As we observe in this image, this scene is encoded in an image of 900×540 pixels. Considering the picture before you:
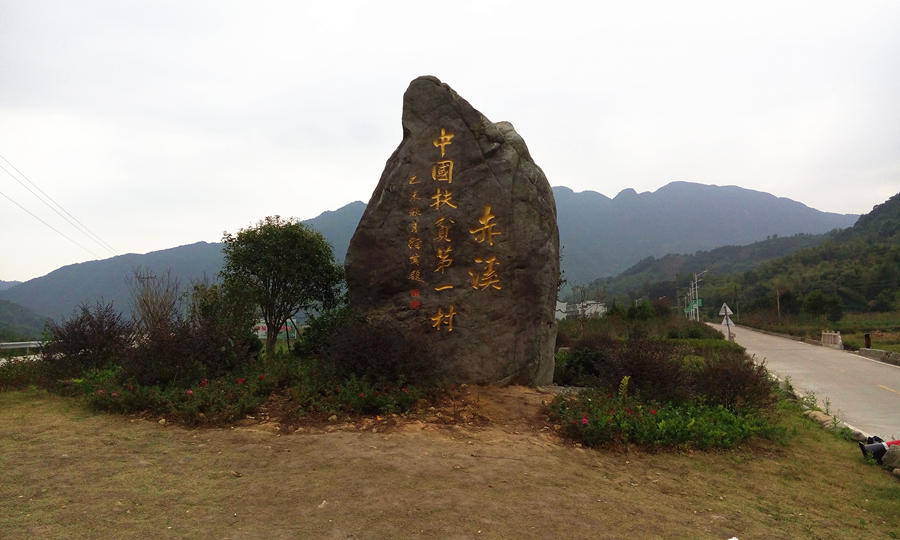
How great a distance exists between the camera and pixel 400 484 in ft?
13.1

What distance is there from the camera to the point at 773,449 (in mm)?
5992

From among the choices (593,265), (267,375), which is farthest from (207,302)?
(593,265)

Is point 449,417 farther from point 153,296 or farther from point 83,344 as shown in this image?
point 153,296

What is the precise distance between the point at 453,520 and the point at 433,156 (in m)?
5.41

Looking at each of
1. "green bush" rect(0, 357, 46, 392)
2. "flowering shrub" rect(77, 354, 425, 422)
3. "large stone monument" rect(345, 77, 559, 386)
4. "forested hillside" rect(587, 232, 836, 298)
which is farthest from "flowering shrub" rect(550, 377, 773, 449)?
"forested hillside" rect(587, 232, 836, 298)

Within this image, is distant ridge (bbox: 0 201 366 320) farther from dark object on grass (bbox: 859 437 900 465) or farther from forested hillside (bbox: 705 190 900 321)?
dark object on grass (bbox: 859 437 900 465)

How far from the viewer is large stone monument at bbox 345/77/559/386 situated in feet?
24.4

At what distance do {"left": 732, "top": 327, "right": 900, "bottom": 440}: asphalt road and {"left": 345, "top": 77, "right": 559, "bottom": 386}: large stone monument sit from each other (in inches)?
184

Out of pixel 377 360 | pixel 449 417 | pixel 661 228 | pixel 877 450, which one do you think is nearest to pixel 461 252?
pixel 377 360

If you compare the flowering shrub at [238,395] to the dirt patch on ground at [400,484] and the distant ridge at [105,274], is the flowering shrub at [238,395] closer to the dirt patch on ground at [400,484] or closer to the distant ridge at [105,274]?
the dirt patch on ground at [400,484]

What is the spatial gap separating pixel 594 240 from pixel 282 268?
518 feet

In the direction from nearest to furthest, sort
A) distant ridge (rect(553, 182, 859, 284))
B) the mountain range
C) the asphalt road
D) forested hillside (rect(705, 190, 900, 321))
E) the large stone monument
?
the large stone monument → the asphalt road → forested hillside (rect(705, 190, 900, 321)) → the mountain range → distant ridge (rect(553, 182, 859, 284))

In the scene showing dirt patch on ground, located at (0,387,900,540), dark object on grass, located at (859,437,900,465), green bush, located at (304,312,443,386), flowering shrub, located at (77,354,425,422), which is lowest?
dark object on grass, located at (859,437,900,465)

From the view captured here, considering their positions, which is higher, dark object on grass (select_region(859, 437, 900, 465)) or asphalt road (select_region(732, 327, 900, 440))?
dark object on grass (select_region(859, 437, 900, 465))
